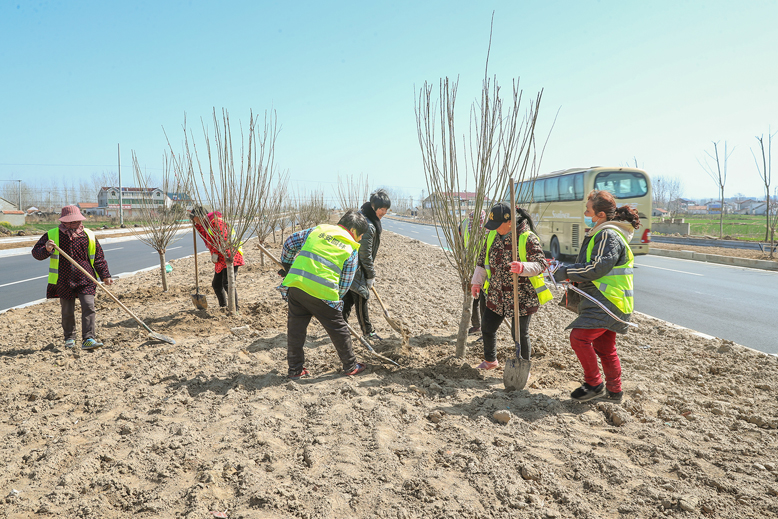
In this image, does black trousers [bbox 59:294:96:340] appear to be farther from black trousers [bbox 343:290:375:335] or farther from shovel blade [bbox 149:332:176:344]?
black trousers [bbox 343:290:375:335]

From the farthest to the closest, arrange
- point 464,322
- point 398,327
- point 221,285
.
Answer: point 221,285, point 398,327, point 464,322

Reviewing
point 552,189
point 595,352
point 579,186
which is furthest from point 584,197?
point 595,352

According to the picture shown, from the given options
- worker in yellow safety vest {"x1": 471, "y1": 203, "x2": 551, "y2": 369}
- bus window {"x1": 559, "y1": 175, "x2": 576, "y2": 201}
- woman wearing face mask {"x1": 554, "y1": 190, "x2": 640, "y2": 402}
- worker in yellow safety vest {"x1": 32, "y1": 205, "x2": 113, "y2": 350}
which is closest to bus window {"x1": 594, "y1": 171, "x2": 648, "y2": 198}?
bus window {"x1": 559, "y1": 175, "x2": 576, "y2": 201}

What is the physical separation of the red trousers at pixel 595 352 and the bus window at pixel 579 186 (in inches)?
386

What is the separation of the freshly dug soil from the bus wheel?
9.00 m

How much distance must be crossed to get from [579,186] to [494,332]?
9.76 metres

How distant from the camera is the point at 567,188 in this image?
12.9 m

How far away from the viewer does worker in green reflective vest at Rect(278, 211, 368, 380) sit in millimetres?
3500

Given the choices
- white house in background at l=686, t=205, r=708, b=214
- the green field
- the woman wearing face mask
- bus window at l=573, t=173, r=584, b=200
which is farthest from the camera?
white house in background at l=686, t=205, r=708, b=214

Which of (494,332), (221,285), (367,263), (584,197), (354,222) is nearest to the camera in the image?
(354,222)

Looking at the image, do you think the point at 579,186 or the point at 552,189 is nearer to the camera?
the point at 579,186

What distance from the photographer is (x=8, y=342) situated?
487cm

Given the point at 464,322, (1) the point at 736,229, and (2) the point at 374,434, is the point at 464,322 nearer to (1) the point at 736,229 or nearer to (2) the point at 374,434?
(2) the point at 374,434

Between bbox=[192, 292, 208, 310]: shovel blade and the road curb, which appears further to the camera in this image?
the road curb
